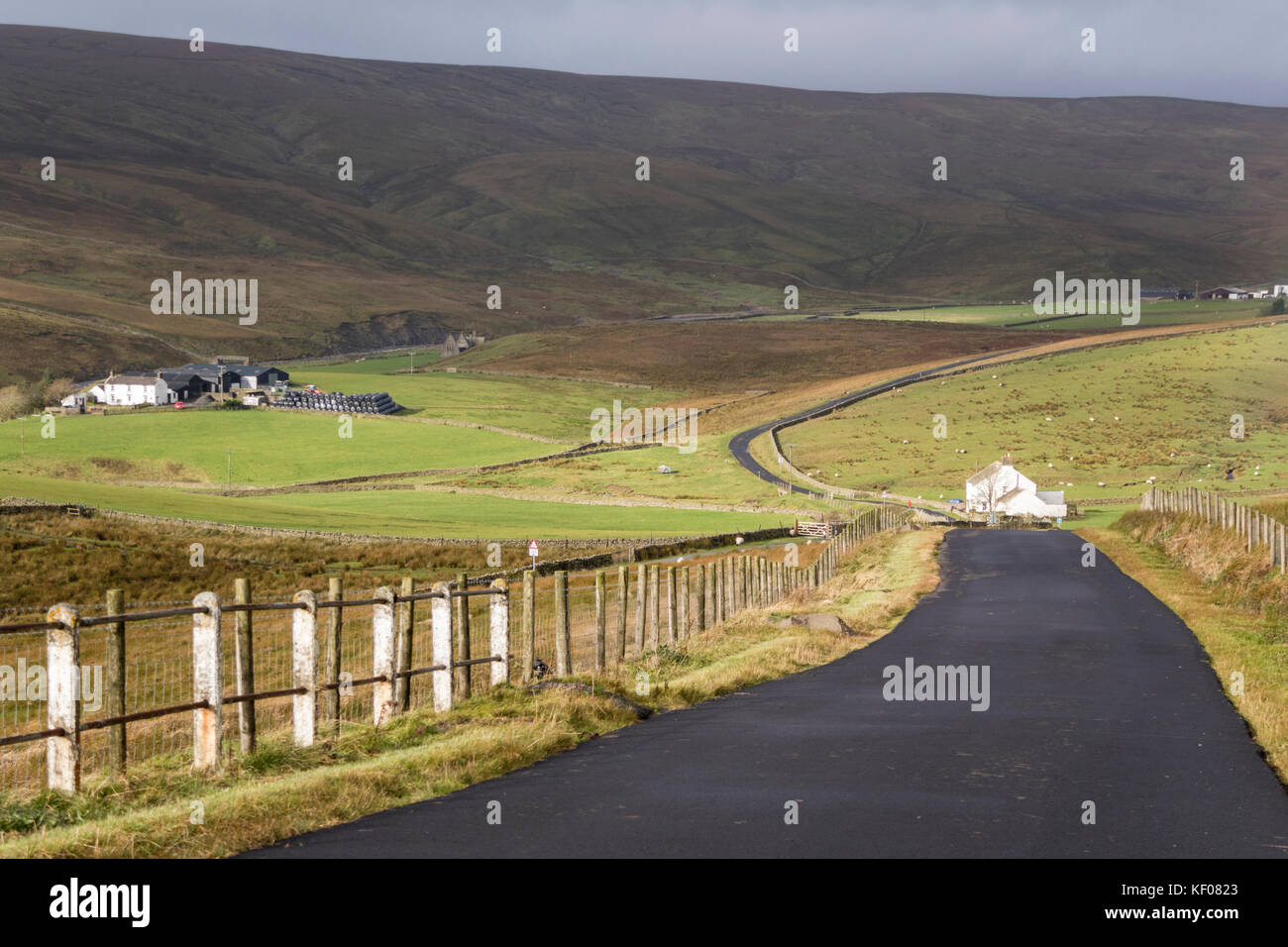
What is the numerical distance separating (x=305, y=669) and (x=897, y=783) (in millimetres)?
6287

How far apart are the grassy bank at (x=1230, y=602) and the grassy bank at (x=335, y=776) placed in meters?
7.24

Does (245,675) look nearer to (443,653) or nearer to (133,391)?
(443,653)

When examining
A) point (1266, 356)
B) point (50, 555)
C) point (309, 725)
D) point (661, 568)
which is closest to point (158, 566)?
point (50, 555)

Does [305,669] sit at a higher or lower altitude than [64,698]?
lower

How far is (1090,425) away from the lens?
4843 inches

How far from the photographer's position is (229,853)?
36.1ft

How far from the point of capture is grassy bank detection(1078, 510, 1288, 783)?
18.5 meters

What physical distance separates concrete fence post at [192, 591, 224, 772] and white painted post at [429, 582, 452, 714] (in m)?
4.69

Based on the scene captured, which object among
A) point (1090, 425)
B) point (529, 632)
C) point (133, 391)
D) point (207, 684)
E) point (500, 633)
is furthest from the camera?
point (133, 391)

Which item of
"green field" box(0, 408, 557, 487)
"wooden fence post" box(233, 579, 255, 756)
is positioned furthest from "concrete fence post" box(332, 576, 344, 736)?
"green field" box(0, 408, 557, 487)

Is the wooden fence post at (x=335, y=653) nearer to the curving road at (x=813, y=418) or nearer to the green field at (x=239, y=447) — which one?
the curving road at (x=813, y=418)

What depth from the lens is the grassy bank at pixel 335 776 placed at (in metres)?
11.2

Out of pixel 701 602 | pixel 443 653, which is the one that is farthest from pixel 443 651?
pixel 701 602

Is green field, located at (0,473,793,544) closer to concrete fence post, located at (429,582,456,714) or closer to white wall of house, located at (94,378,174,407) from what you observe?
concrete fence post, located at (429,582,456,714)
